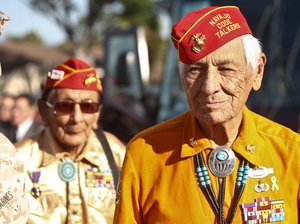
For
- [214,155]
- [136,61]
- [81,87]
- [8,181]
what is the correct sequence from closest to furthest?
1. [8,181]
2. [214,155]
3. [81,87]
4. [136,61]

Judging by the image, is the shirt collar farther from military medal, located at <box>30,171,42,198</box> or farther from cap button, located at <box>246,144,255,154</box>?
military medal, located at <box>30,171,42,198</box>

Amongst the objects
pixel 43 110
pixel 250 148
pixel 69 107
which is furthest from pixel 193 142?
pixel 43 110

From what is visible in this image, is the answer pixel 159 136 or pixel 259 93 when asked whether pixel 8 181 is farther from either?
pixel 259 93

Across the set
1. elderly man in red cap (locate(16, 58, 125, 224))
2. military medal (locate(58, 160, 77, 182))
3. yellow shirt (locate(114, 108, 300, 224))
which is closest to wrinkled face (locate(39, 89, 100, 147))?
elderly man in red cap (locate(16, 58, 125, 224))

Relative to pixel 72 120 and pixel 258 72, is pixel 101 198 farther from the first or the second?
pixel 258 72

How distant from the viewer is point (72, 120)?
16.2 ft

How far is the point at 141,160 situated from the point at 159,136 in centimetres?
15

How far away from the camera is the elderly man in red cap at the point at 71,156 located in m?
4.81

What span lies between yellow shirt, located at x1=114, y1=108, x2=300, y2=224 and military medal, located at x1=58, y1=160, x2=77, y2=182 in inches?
62.5

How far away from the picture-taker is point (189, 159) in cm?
329

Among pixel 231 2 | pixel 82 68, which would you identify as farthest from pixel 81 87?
pixel 231 2

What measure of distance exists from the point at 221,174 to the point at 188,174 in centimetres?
14

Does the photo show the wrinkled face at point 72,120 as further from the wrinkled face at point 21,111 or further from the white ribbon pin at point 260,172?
the wrinkled face at point 21,111

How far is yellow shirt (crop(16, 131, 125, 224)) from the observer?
4.78m
